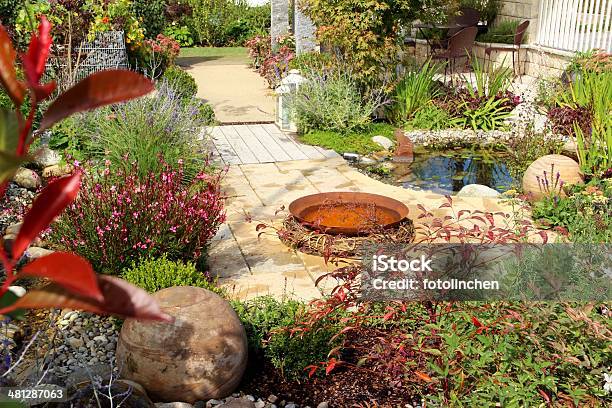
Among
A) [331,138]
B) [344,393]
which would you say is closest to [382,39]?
[331,138]

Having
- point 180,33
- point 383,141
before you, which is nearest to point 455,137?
point 383,141

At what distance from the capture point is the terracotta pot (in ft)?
20.1

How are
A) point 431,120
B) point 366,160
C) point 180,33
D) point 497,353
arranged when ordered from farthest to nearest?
point 180,33 < point 431,120 < point 366,160 < point 497,353

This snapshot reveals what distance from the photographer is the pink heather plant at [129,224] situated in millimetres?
4156

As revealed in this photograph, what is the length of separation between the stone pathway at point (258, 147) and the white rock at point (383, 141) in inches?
27.9

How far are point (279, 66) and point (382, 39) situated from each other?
8.82 feet

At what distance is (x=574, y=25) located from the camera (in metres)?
11.8

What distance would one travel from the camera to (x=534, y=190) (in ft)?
20.5

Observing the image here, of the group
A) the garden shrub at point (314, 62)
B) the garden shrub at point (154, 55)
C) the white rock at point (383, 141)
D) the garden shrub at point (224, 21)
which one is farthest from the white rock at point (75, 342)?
the garden shrub at point (224, 21)

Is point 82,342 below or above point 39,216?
below

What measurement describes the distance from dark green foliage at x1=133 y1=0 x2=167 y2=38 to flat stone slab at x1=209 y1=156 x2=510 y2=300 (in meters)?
9.40

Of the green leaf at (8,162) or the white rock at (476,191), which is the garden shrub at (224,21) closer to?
the white rock at (476,191)

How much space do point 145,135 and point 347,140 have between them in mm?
2945

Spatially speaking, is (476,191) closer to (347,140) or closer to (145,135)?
(347,140)
